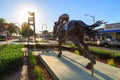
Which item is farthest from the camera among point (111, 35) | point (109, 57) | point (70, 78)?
point (111, 35)

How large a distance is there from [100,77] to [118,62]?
213 inches

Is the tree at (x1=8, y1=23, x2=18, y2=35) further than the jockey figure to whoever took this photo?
Yes

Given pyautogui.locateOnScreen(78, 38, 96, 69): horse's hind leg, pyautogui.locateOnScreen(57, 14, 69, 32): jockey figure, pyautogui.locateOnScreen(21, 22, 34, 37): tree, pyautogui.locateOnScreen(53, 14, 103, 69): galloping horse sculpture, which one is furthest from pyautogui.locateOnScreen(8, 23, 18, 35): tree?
pyautogui.locateOnScreen(78, 38, 96, 69): horse's hind leg

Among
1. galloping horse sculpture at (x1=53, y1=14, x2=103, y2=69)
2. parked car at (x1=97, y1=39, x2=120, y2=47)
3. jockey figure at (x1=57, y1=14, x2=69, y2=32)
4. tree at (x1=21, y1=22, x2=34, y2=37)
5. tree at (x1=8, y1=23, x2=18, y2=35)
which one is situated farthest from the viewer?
tree at (x1=8, y1=23, x2=18, y2=35)

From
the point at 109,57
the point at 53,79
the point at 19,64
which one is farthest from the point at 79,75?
the point at 109,57

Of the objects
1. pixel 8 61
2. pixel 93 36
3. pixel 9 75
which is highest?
pixel 93 36

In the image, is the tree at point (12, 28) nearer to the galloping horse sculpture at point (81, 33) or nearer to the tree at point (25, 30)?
the tree at point (25, 30)

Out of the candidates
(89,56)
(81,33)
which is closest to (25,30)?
(81,33)

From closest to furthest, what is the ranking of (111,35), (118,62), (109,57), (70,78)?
(70,78), (118,62), (109,57), (111,35)

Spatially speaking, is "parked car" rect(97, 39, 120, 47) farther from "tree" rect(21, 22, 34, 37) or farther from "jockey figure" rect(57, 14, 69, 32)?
"tree" rect(21, 22, 34, 37)

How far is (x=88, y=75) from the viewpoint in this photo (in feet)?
27.1

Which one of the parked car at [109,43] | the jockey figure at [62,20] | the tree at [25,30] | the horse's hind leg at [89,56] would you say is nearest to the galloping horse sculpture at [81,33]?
the horse's hind leg at [89,56]

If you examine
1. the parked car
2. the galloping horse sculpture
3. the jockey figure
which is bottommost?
the parked car

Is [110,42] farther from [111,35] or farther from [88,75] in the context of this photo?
[88,75]
